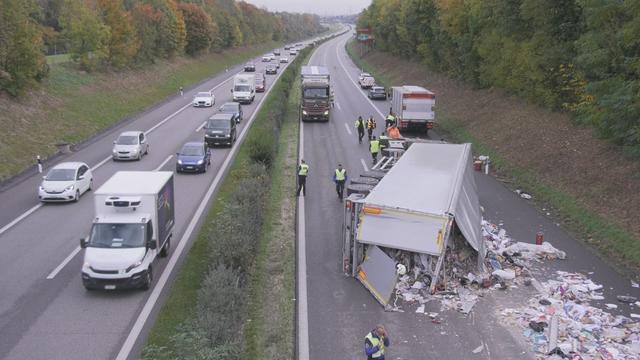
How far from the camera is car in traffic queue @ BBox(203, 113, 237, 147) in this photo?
36.2m

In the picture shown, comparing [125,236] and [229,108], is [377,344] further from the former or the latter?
[229,108]

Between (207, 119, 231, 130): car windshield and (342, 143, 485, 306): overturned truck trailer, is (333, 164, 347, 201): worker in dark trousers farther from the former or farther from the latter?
(207, 119, 231, 130): car windshield

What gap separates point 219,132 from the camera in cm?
3622

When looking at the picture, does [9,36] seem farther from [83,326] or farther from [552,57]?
[552,57]

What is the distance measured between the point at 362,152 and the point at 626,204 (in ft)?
52.1

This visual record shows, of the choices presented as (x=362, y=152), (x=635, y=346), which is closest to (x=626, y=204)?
(x=635, y=346)

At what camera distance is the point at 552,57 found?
33.7 meters

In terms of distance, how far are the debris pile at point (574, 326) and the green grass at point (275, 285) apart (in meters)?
5.38

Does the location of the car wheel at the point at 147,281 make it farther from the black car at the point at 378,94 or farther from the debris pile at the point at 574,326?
the black car at the point at 378,94

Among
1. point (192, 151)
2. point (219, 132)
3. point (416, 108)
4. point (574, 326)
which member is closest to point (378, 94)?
point (416, 108)

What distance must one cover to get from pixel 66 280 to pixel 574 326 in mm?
13144

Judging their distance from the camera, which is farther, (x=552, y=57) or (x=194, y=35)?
(x=194, y=35)

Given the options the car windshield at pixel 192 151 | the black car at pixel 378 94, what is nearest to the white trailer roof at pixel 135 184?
the car windshield at pixel 192 151

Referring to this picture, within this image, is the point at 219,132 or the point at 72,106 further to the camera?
the point at 72,106
